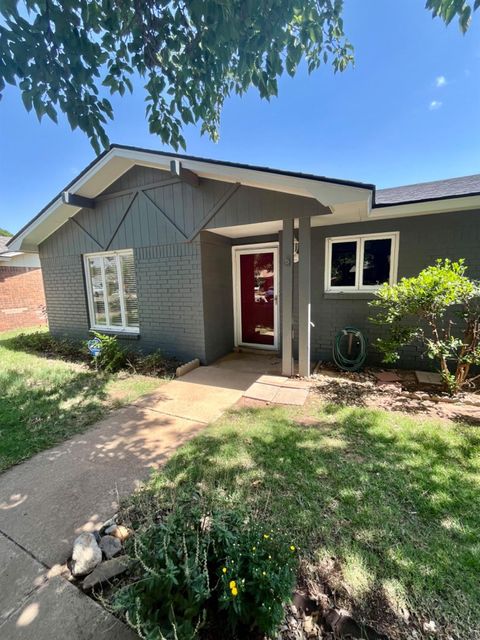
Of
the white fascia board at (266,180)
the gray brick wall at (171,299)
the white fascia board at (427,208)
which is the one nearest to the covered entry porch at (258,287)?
the gray brick wall at (171,299)

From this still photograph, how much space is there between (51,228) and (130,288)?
317cm

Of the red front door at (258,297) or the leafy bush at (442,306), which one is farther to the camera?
the red front door at (258,297)

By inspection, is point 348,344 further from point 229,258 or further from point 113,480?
point 113,480

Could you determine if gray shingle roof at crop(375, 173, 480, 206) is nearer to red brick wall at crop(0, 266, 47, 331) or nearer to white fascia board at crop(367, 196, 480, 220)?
white fascia board at crop(367, 196, 480, 220)

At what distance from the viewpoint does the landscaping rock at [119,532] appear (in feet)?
6.03

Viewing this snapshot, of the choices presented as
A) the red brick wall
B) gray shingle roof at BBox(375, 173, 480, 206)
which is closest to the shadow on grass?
gray shingle roof at BBox(375, 173, 480, 206)

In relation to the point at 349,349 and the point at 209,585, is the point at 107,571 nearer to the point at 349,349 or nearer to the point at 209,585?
the point at 209,585

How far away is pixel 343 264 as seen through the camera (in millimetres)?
5637

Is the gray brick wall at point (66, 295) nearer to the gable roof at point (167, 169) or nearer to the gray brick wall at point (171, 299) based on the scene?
the gable roof at point (167, 169)

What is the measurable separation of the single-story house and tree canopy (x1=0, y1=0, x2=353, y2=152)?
1.61m

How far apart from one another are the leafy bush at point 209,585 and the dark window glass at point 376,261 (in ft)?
16.7

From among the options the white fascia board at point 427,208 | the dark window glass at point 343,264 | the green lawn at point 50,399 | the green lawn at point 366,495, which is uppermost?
the white fascia board at point 427,208

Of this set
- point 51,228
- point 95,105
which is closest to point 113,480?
point 95,105

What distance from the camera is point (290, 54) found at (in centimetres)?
233
